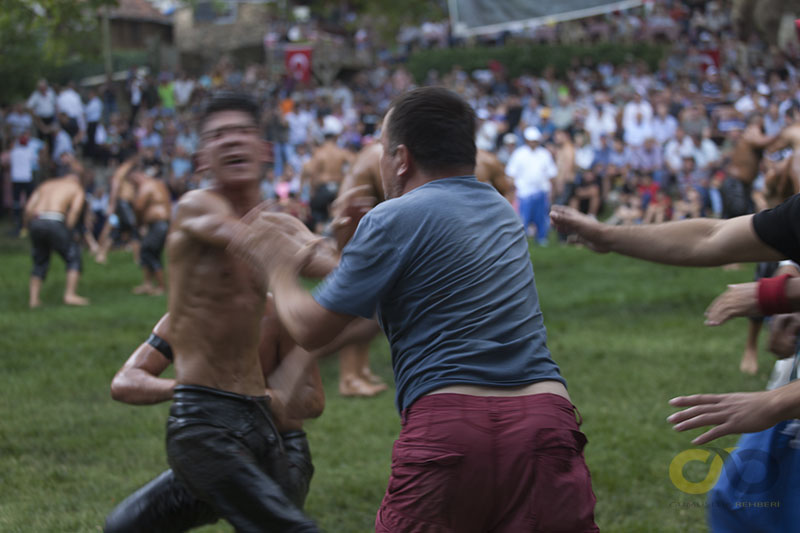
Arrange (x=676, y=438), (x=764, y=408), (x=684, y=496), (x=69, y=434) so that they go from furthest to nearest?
1. (x=69, y=434)
2. (x=676, y=438)
3. (x=684, y=496)
4. (x=764, y=408)

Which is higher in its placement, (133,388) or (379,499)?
(133,388)

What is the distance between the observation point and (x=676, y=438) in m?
6.25

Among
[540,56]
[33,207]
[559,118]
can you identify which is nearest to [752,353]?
[33,207]

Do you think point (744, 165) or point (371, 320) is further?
point (744, 165)

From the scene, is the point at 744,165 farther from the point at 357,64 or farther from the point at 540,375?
the point at 357,64

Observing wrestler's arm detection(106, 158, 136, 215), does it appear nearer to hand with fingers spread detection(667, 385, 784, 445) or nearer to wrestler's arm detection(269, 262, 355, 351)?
wrestler's arm detection(269, 262, 355, 351)

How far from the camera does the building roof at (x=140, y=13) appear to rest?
50.3 metres

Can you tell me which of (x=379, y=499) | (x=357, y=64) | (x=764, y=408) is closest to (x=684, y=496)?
(x=379, y=499)

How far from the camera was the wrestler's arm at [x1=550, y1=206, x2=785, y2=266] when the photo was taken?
10.0 ft

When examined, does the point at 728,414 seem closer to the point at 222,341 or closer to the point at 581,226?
the point at 581,226

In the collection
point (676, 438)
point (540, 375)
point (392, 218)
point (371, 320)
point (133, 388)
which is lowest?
point (676, 438)

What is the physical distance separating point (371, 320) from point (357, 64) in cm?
3518

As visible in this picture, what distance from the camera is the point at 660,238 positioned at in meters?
3.12

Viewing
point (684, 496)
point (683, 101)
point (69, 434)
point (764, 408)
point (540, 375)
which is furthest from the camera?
point (683, 101)
